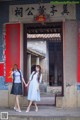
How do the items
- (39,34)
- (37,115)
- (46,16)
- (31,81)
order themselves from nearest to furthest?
(37,115), (31,81), (46,16), (39,34)

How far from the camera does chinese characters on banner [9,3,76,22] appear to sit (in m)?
Answer: 15.1

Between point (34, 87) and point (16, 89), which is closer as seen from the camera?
point (34, 87)

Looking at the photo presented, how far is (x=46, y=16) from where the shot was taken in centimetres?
1514

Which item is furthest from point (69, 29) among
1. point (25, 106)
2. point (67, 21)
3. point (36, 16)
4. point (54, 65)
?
point (54, 65)

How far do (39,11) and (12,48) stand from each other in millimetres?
1853

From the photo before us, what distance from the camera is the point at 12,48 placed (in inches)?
607

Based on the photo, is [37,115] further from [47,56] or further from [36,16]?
[47,56]

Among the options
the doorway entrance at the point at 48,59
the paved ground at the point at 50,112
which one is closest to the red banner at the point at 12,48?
the paved ground at the point at 50,112

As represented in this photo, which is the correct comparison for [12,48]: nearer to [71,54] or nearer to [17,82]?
[17,82]

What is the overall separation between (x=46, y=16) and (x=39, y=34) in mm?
4297

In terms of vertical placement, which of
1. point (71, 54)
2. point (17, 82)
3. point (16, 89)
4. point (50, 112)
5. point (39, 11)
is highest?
point (39, 11)

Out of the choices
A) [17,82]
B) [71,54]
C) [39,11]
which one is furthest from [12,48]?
[71,54]

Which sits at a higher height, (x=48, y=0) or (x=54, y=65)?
(x=48, y=0)

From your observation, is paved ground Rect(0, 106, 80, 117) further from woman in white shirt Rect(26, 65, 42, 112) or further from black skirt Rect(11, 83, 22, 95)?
black skirt Rect(11, 83, 22, 95)
